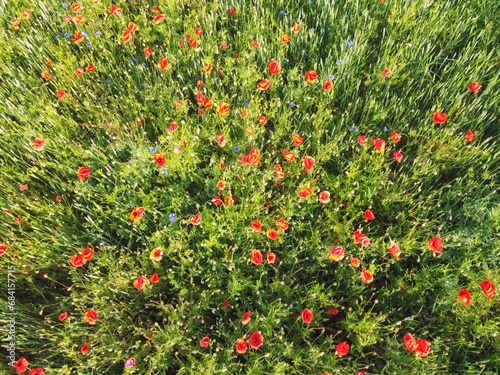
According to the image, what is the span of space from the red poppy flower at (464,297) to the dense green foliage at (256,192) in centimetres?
14

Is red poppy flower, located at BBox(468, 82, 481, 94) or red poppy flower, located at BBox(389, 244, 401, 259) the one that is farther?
red poppy flower, located at BBox(468, 82, 481, 94)

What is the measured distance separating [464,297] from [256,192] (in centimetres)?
147

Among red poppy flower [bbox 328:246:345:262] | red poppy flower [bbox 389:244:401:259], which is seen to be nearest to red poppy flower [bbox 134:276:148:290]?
red poppy flower [bbox 328:246:345:262]

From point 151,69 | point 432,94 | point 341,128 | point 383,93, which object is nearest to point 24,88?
point 151,69

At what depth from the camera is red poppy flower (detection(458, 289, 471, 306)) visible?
6.03 feet

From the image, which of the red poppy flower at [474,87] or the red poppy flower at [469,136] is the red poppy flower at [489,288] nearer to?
the red poppy flower at [469,136]

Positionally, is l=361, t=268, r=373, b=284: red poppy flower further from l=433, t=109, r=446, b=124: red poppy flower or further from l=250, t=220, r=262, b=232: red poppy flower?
l=433, t=109, r=446, b=124: red poppy flower

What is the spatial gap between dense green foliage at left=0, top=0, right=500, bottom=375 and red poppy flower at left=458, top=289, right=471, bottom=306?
139mm

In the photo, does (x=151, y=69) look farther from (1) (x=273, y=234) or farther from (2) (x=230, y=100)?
(1) (x=273, y=234)

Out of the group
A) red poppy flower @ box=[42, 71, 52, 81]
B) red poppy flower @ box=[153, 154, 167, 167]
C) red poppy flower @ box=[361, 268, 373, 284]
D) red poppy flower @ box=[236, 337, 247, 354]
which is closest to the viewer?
red poppy flower @ box=[236, 337, 247, 354]

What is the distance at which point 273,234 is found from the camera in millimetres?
2088

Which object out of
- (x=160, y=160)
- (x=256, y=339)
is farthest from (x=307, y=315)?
(x=160, y=160)

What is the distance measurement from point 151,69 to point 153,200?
1.59m

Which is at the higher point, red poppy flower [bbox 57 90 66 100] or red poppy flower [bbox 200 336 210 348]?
red poppy flower [bbox 57 90 66 100]
